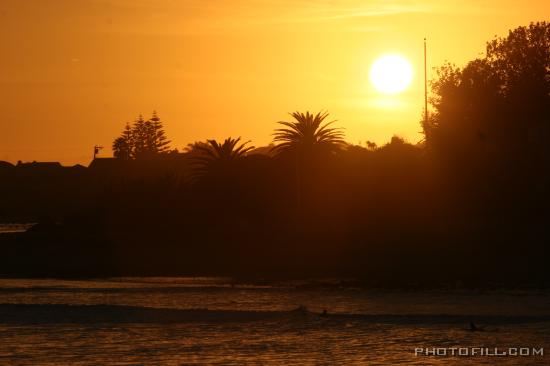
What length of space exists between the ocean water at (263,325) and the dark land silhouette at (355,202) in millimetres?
15066

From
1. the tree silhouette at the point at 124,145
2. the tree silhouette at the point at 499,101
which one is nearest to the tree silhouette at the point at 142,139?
the tree silhouette at the point at 124,145

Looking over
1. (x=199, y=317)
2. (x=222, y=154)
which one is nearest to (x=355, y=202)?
(x=222, y=154)

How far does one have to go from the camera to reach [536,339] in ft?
82.3

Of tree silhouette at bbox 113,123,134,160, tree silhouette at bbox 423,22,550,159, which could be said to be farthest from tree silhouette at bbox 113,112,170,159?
tree silhouette at bbox 423,22,550,159

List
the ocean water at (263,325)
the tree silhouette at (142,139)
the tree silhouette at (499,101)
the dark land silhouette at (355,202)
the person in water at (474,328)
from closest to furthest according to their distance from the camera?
the ocean water at (263,325) < the person in water at (474,328) < the dark land silhouette at (355,202) < the tree silhouette at (499,101) < the tree silhouette at (142,139)

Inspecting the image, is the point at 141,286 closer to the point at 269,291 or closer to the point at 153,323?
the point at 269,291

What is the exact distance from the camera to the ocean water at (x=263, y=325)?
23.2 metres

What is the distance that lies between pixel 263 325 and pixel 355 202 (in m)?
41.4

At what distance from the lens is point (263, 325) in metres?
28.6

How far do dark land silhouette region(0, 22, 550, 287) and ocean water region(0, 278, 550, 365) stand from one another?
15066mm

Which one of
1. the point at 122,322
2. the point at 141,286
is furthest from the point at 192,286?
the point at 122,322

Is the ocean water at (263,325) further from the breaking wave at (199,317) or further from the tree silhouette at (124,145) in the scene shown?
the tree silhouette at (124,145)

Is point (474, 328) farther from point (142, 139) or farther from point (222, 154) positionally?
point (142, 139)

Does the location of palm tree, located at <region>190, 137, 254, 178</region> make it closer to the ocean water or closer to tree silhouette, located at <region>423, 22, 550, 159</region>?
tree silhouette, located at <region>423, 22, 550, 159</region>
